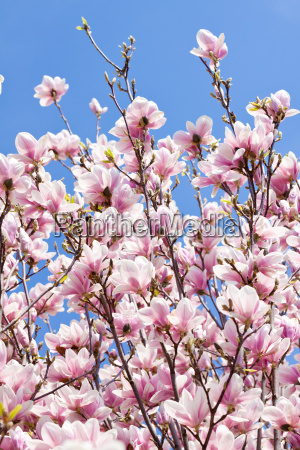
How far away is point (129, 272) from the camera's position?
80.6 inches

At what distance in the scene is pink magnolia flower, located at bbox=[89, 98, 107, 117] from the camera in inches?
215

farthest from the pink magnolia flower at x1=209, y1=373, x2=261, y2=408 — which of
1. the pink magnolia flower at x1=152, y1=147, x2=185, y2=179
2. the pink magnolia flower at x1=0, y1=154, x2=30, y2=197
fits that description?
the pink magnolia flower at x1=152, y1=147, x2=185, y2=179

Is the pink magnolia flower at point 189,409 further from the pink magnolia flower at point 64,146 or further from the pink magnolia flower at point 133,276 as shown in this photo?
the pink magnolia flower at point 64,146

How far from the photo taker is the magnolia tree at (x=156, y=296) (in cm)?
190

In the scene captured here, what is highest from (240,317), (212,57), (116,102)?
(212,57)

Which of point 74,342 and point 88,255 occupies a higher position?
point 88,255

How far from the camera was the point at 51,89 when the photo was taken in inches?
193

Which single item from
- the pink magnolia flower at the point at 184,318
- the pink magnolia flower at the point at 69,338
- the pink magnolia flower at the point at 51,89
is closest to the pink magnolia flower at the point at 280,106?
the pink magnolia flower at the point at 184,318

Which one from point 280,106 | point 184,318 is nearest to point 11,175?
point 184,318

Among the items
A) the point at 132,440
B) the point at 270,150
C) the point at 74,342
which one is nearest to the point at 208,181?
the point at 270,150

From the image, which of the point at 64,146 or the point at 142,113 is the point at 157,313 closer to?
the point at 142,113

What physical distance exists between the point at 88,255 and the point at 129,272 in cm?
25

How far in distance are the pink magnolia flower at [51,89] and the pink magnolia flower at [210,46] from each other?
1934 mm

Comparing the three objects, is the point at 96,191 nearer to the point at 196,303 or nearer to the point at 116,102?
the point at 116,102
